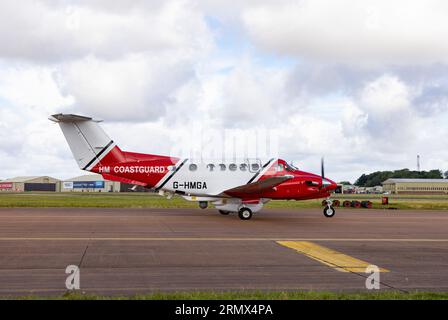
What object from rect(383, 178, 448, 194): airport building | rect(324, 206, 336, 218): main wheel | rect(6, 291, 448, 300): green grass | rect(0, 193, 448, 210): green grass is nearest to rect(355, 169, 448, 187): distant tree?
rect(383, 178, 448, 194): airport building

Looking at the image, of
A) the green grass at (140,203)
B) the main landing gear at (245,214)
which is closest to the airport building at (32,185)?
the green grass at (140,203)

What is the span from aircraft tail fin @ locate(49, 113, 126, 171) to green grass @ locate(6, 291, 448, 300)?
18.2 m

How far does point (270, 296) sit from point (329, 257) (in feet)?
17.3

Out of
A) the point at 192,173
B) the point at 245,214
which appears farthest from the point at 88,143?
the point at 245,214

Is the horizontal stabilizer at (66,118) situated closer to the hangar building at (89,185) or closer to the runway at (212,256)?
the runway at (212,256)

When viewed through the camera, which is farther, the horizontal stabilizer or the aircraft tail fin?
the aircraft tail fin

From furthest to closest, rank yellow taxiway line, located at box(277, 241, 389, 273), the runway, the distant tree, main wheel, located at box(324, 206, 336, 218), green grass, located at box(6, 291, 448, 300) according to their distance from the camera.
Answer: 1. the distant tree
2. main wheel, located at box(324, 206, 336, 218)
3. yellow taxiway line, located at box(277, 241, 389, 273)
4. the runway
5. green grass, located at box(6, 291, 448, 300)

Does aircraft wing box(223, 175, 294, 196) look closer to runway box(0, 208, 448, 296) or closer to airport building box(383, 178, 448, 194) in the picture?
runway box(0, 208, 448, 296)

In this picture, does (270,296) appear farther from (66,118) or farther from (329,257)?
(66,118)

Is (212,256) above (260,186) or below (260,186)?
below

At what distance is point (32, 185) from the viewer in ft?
480

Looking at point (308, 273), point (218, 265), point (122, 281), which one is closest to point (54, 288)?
point (122, 281)

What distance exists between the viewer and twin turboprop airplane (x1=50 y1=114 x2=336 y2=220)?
25641 millimetres
